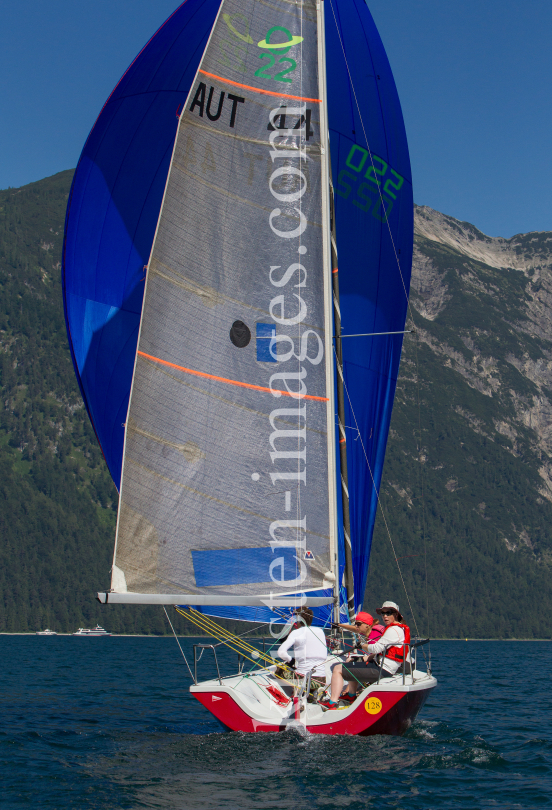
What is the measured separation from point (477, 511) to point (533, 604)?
31115mm

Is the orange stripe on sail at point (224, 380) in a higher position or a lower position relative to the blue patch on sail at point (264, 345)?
lower

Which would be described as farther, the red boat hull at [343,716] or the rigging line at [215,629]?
the rigging line at [215,629]

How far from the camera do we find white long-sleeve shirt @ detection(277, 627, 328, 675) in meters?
11.5

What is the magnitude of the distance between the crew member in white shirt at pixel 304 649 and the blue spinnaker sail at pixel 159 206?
128cm

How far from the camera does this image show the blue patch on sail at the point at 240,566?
11.0m

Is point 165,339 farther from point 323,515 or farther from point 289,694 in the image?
point 289,694

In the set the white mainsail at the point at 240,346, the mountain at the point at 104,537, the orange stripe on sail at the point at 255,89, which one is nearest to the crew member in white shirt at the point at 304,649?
the white mainsail at the point at 240,346

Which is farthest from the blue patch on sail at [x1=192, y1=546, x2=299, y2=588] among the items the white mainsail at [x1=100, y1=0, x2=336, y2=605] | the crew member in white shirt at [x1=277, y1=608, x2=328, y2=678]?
the crew member in white shirt at [x1=277, y1=608, x2=328, y2=678]

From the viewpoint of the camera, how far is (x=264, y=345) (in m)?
11.9

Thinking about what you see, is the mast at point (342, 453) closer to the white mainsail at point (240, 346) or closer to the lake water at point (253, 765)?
the white mainsail at point (240, 346)

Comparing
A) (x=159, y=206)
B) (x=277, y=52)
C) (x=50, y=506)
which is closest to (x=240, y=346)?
(x=277, y=52)

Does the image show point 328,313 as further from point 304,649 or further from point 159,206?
point 159,206

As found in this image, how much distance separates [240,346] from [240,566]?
9.43 feet

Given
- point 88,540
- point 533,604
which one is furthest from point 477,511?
point 88,540
